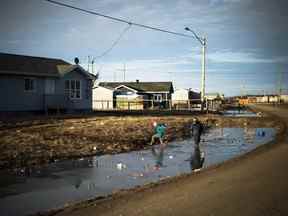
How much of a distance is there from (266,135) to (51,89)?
18.2 meters

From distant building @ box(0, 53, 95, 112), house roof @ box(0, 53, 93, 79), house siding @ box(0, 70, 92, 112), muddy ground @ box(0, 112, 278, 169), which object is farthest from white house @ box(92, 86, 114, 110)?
muddy ground @ box(0, 112, 278, 169)

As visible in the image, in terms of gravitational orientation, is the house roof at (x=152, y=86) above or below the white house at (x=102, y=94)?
above

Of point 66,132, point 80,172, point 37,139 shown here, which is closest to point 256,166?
point 80,172

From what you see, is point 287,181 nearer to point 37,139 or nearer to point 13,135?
point 37,139

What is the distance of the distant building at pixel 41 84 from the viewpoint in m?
28.6

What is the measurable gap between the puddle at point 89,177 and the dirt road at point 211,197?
95 centimetres

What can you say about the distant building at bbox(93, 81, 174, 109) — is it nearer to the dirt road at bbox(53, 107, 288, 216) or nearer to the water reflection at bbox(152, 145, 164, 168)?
the water reflection at bbox(152, 145, 164, 168)

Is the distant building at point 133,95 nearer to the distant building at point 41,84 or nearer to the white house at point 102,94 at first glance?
the white house at point 102,94


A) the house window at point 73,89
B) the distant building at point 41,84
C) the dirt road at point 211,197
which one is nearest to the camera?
the dirt road at point 211,197

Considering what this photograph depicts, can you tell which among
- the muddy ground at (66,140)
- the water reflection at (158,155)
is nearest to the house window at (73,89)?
the muddy ground at (66,140)

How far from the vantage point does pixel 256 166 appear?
11258mm

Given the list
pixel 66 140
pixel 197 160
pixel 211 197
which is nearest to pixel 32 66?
pixel 66 140

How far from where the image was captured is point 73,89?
112ft

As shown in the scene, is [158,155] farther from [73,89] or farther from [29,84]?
[73,89]
